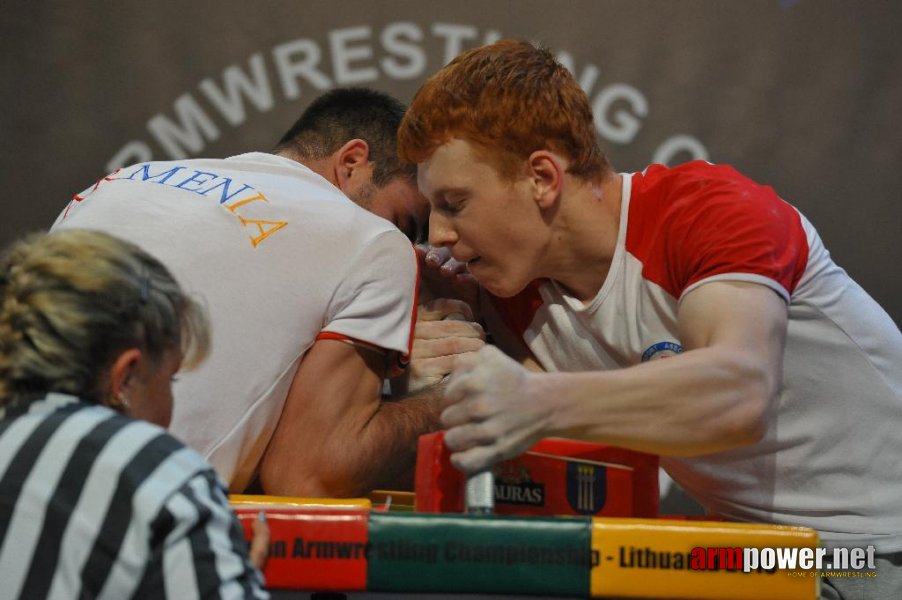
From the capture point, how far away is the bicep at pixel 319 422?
1840 millimetres

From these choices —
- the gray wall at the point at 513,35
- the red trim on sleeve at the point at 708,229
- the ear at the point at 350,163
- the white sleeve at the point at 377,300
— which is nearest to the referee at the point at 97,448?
the white sleeve at the point at 377,300

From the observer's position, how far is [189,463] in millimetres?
1202

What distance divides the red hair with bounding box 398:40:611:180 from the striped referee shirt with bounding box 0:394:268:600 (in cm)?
83

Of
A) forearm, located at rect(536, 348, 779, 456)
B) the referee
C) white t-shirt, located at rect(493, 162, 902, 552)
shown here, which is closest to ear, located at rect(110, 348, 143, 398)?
the referee

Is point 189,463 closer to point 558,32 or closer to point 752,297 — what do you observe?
point 752,297

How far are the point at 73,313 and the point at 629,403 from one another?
0.68m

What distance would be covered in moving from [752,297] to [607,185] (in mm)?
446

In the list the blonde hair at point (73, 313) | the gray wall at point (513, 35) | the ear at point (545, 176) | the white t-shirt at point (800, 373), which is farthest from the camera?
the gray wall at point (513, 35)

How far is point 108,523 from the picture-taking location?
45.0 inches

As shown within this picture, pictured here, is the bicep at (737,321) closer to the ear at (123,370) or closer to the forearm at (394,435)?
the forearm at (394,435)

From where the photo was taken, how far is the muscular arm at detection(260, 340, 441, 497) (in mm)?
1842

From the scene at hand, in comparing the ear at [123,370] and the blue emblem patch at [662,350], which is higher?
the ear at [123,370]

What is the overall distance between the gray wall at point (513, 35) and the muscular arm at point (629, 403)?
4.86 ft

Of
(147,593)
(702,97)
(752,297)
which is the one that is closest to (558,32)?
(702,97)
